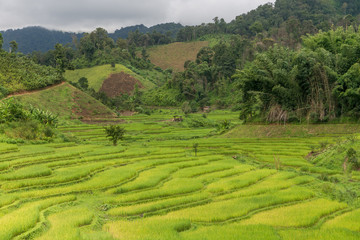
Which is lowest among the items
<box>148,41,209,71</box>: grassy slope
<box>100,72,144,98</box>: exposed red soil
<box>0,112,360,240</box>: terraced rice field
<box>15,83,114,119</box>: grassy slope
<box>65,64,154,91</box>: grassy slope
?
<box>0,112,360,240</box>: terraced rice field

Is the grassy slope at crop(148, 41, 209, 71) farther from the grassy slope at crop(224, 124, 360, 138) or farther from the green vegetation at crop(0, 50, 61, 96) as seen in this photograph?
the grassy slope at crop(224, 124, 360, 138)

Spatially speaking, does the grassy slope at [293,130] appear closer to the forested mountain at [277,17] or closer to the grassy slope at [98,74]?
the grassy slope at [98,74]

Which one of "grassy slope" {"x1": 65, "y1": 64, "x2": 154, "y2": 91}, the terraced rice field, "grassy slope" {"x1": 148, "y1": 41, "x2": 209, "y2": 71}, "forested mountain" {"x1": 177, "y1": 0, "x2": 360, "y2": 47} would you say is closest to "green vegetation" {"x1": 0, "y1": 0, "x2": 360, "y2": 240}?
the terraced rice field

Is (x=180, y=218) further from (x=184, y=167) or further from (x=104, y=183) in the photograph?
(x=184, y=167)

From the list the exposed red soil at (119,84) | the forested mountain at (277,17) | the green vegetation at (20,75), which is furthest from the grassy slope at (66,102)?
A: the forested mountain at (277,17)

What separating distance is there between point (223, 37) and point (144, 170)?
108222 mm

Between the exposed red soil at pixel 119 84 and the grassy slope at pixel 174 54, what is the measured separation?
1133 inches

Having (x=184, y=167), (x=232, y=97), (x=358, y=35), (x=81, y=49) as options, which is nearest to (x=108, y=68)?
(x=81, y=49)

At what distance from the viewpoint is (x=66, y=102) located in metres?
56.3

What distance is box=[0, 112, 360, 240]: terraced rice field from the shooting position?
7996mm

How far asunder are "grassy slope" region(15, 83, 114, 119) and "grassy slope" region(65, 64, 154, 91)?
989 inches

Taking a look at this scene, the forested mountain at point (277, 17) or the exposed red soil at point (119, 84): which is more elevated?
the forested mountain at point (277, 17)

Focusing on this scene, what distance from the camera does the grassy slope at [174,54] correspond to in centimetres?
11600

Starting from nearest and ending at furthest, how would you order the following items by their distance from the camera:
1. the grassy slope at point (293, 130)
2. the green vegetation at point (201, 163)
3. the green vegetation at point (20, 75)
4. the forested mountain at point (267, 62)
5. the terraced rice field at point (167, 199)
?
the terraced rice field at point (167, 199)
the green vegetation at point (201, 163)
the grassy slope at point (293, 130)
the forested mountain at point (267, 62)
the green vegetation at point (20, 75)
